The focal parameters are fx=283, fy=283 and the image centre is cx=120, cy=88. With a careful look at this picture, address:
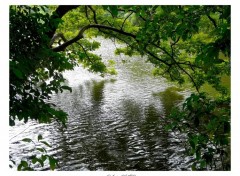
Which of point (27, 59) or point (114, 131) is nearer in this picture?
point (27, 59)

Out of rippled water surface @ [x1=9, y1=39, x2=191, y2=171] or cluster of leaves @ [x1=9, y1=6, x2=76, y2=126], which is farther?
rippled water surface @ [x1=9, y1=39, x2=191, y2=171]

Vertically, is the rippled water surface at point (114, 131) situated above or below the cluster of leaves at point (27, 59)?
below

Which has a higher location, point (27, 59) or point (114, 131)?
point (27, 59)

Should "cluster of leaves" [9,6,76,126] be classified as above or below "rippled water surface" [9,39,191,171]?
above

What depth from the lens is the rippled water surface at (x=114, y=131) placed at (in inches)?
417

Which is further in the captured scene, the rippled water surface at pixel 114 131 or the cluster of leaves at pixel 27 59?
the rippled water surface at pixel 114 131

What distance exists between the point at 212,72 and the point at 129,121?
6797 millimetres

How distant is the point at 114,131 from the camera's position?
45.0 ft

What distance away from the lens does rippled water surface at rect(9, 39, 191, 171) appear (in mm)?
10602

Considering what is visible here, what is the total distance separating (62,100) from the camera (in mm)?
19828

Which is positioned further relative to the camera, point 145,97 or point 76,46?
point 145,97
